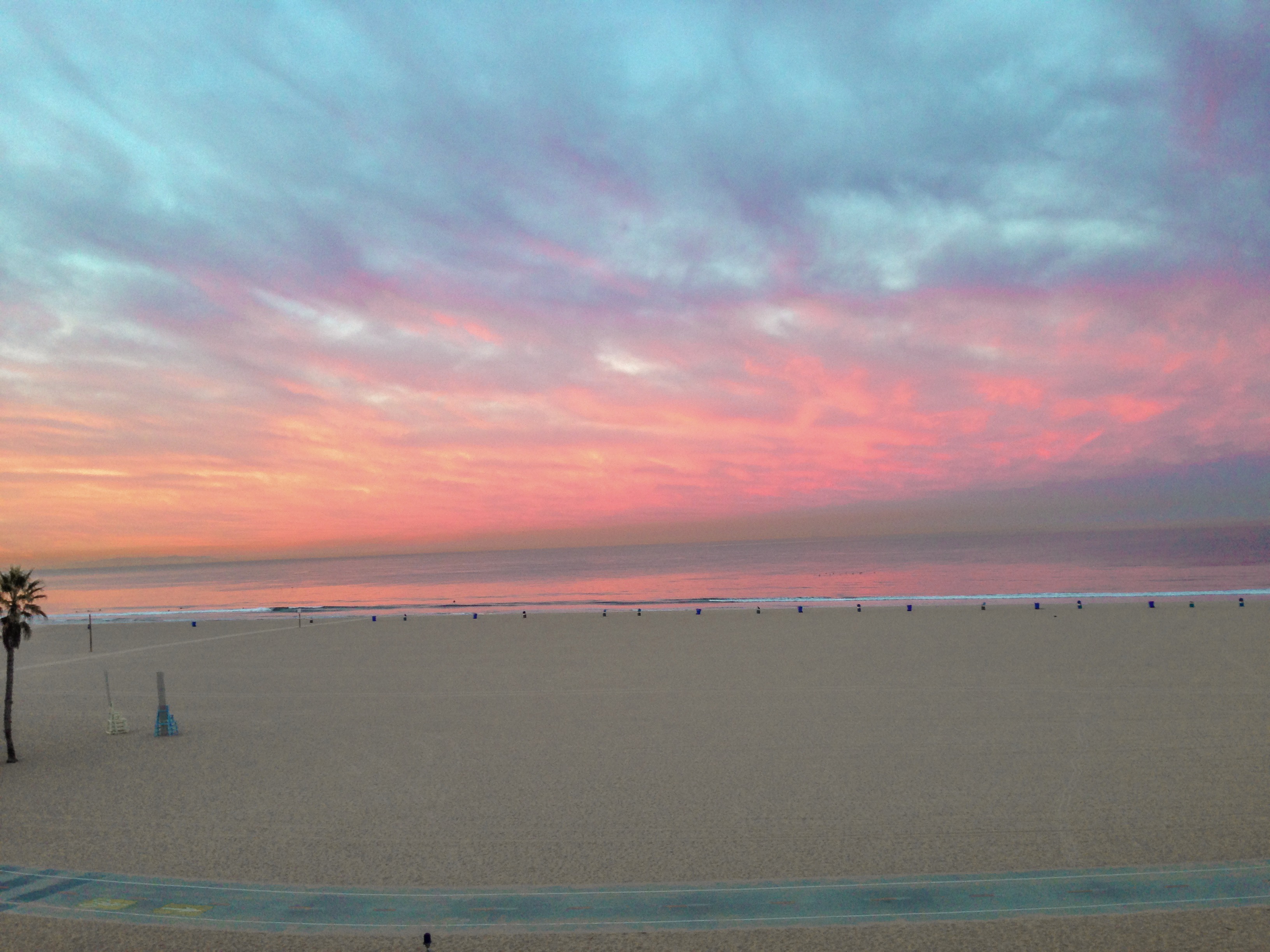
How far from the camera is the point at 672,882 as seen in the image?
15617 millimetres

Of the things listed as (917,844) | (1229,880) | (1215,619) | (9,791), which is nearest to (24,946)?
(9,791)

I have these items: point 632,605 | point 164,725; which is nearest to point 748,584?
point 632,605

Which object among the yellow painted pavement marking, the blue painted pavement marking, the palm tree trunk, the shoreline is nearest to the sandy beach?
the blue painted pavement marking

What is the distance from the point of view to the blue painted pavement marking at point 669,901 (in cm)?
1416

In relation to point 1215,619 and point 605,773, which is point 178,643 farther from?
point 1215,619

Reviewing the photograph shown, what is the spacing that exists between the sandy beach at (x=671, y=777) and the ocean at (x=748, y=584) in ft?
142

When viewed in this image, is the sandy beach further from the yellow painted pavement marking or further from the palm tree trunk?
the palm tree trunk

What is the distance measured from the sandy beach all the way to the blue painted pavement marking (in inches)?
15.7

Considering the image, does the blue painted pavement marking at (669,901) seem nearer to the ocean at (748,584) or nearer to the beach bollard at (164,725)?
the beach bollard at (164,725)

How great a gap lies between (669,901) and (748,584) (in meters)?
104

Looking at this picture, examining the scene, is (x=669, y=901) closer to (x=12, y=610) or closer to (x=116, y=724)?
(x=12, y=610)

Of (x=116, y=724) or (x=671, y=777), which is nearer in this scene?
(x=671, y=777)

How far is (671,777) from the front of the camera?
22.5 meters

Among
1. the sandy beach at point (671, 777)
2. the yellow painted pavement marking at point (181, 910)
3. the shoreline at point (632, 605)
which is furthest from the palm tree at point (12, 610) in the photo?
the shoreline at point (632, 605)
